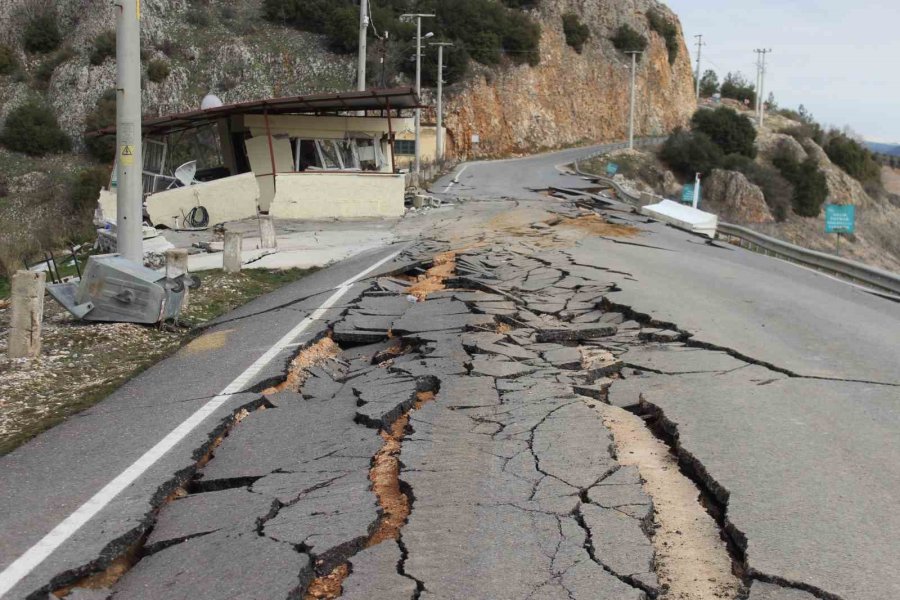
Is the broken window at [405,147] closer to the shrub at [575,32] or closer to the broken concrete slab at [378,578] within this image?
the shrub at [575,32]

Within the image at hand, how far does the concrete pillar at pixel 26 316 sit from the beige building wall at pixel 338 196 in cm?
1633

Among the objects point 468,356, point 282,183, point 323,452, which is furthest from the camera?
point 282,183

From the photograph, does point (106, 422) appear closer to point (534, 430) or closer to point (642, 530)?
point (534, 430)

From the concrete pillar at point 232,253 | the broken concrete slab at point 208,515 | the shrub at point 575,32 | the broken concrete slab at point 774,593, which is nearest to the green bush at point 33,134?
the shrub at point 575,32

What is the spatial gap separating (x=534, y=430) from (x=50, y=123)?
56548 mm

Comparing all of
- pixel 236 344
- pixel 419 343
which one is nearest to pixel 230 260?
pixel 236 344

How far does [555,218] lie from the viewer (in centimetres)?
2073

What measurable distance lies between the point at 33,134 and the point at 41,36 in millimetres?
13942

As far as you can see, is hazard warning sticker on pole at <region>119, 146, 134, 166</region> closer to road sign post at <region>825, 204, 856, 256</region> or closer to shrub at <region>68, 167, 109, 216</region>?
road sign post at <region>825, 204, 856, 256</region>

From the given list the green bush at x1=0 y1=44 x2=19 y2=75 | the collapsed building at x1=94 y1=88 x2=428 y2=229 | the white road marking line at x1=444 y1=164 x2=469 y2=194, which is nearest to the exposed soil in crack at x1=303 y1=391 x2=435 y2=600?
the collapsed building at x1=94 y1=88 x2=428 y2=229

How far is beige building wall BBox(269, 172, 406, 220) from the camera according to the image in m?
24.4

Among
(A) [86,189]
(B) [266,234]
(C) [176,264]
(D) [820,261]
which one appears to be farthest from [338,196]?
(A) [86,189]

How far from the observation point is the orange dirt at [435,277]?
10.7 metres

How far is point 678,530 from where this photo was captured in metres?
4.00
